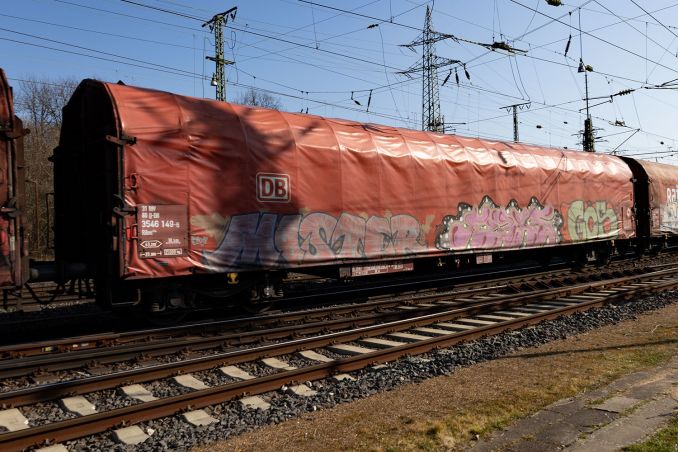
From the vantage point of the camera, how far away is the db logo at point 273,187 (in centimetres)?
949

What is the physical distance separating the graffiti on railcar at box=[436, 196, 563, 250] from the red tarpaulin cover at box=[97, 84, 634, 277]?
37mm

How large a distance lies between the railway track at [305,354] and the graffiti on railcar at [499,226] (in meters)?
1.30

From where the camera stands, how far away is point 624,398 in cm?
532

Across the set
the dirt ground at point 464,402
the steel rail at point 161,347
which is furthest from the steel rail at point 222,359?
the dirt ground at point 464,402

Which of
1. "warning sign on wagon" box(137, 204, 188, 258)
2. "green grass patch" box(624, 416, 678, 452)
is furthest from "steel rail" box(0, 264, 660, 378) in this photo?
"green grass patch" box(624, 416, 678, 452)

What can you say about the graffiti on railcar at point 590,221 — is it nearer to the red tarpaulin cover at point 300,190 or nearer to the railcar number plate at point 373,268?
the red tarpaulin cover at point 300,190

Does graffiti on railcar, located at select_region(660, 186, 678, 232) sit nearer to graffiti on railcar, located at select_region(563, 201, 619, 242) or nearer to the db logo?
graffiti on railcar, located at select_region(563, 201, 619, 242)

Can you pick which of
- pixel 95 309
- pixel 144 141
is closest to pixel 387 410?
pixel 144 141

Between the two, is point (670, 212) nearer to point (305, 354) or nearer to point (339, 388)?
point (305, 354)

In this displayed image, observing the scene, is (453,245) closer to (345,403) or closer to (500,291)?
(500,291)

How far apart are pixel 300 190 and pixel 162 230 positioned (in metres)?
2.73

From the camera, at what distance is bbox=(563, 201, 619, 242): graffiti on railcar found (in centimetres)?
1630

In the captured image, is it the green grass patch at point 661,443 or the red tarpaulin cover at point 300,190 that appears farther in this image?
the red tarpaulin cover at point 300,190

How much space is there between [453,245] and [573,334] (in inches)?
163
